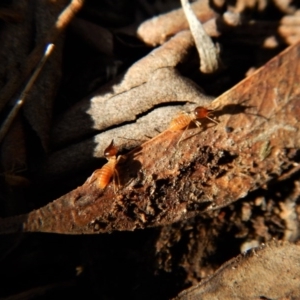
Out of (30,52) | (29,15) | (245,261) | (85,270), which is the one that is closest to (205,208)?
(245,261)

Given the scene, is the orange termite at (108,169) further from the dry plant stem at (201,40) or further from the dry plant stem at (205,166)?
the dry plant stem at (201,40)

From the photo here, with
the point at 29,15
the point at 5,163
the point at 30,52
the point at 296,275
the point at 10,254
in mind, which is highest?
the point at 29,15

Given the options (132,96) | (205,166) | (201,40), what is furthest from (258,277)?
(201,40)

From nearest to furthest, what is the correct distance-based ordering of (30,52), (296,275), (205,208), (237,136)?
(296,275) < (237,136) < (205,208) < (30,52)

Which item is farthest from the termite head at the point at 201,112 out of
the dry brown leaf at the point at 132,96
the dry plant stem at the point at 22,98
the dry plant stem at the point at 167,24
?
the dry plant stem at the point at 22,98

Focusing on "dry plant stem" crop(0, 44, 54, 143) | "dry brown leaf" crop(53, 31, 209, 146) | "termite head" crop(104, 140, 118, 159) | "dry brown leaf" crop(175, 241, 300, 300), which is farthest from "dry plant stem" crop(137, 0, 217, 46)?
"dry brown leaf" crop(175, 241, 300, 300)

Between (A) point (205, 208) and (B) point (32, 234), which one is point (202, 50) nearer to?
(A) point (205, 208)

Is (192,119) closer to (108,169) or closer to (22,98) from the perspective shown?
(108,169)

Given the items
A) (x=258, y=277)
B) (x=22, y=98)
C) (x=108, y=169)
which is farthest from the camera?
(x=22, y=98)
